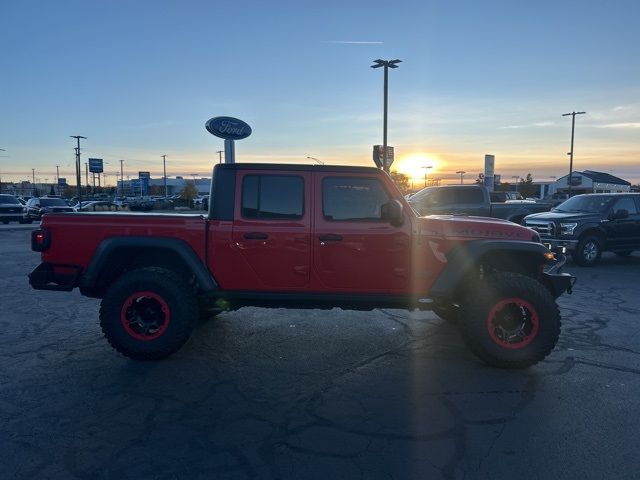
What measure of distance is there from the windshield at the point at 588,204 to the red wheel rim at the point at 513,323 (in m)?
8.97

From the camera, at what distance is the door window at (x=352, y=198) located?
16.7 ft

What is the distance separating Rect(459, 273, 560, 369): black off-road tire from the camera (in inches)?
191

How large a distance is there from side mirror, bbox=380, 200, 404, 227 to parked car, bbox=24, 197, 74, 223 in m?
27.2

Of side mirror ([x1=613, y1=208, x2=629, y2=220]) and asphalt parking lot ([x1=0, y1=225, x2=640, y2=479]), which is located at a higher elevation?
side mirror ([x1=613, y1=208, x2=629, y2=220])

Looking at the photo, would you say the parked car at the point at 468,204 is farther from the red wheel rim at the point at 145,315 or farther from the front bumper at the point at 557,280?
the red wheel rim at the point at 145,315

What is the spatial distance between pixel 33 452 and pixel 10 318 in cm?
405

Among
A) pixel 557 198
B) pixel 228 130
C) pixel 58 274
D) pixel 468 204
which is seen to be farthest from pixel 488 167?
pixel 557 198

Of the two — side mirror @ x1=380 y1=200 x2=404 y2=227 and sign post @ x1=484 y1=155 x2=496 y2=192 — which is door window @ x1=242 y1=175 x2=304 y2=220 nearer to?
side mirror @ x1=380 y1=200 x2=404 y2=227

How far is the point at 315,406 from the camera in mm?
4027

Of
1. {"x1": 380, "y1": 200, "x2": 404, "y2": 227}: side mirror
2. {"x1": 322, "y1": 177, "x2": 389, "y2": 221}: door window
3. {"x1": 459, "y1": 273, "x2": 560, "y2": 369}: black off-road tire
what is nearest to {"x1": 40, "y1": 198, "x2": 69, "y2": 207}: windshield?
{"x1": 322, "y1": 177, "x2": 389, "y2": 221}: door window

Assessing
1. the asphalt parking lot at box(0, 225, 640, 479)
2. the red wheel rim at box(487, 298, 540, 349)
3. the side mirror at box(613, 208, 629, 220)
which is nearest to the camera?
the asphalt parking lot at box(0, 225, 640, 479)

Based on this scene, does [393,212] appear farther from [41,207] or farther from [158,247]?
[41,207]

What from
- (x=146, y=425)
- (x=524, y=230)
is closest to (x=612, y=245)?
(x=524, y=230)

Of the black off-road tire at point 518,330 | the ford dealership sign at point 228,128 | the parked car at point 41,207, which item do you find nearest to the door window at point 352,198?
the black off-road tire at point 518,330
